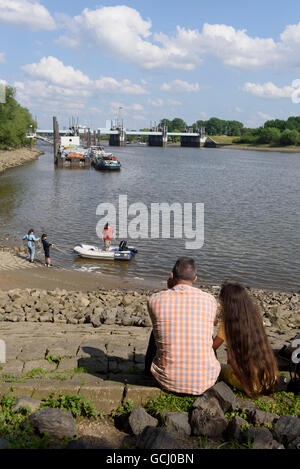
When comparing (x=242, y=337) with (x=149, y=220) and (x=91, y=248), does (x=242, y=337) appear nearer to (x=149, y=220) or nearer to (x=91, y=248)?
(x=91, y=248)

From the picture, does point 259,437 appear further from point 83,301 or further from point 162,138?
point 162,138

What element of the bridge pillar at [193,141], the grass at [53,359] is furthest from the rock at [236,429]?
the bridge pillar at [193,141]

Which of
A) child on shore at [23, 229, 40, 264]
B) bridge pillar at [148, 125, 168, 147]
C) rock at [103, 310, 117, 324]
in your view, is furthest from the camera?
bridge pillar at [148, 125, 168, 147]

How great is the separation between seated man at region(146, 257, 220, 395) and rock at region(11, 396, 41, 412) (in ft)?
4.65

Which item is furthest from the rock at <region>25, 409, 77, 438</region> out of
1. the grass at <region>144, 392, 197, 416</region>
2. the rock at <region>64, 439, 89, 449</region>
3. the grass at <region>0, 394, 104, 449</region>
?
the grass at <region>144, 392, 197, 416</region>

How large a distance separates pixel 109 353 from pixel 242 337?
2.60 m

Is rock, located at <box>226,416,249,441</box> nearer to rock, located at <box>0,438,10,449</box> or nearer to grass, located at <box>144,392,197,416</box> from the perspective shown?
grass, located at <box>144,392,197,416</box>

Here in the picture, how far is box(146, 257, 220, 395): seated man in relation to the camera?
167 inches

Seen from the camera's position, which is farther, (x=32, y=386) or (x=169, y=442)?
(x=32, y=386)

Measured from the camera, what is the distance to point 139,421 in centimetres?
416

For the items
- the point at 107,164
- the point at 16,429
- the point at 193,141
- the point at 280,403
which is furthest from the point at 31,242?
the point at 193,141

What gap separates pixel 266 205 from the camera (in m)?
35.0
